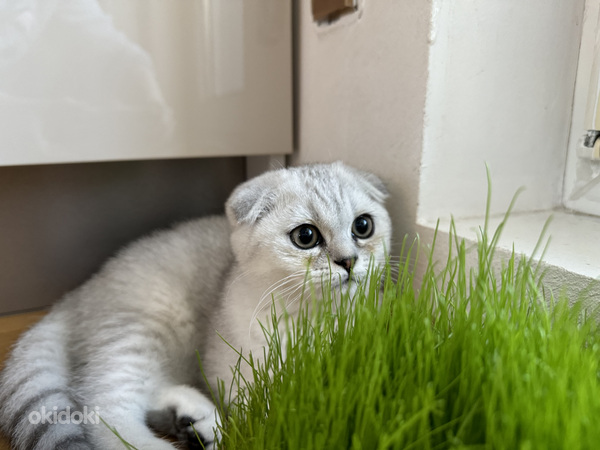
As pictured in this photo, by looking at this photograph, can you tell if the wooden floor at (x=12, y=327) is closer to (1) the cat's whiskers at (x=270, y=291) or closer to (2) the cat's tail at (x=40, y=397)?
(2) the cat's tail at (x=40, y=397)

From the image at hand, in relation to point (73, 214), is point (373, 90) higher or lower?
higher

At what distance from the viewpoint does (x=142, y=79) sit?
1263 mm

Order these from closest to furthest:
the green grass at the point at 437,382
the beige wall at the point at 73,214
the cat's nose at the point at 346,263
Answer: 1. the green grass at the point at 437,382
2. the cat's nose at the point at 346,263
3. the beige wall at the point at 73,214

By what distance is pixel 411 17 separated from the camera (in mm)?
1024

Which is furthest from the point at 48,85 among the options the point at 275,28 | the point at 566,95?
the point at 566,95

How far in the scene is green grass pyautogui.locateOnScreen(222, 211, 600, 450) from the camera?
0.49 metres

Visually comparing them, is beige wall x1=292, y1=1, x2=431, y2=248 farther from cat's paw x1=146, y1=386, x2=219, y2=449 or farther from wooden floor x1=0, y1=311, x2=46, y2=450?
wooden floor x1=0, y1=311, x2=46, y2=450

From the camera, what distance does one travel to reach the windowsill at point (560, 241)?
0.78 meters

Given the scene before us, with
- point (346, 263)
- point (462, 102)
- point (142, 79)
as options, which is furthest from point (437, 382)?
point (142, 79)

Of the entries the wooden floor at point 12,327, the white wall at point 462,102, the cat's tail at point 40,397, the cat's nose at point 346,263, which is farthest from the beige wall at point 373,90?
the wooden floor at point 12,327

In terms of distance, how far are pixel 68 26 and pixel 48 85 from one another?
157mm

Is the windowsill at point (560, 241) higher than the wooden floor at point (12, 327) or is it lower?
higher

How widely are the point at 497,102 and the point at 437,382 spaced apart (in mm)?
791

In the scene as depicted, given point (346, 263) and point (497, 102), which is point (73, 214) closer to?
point (346, 263)
